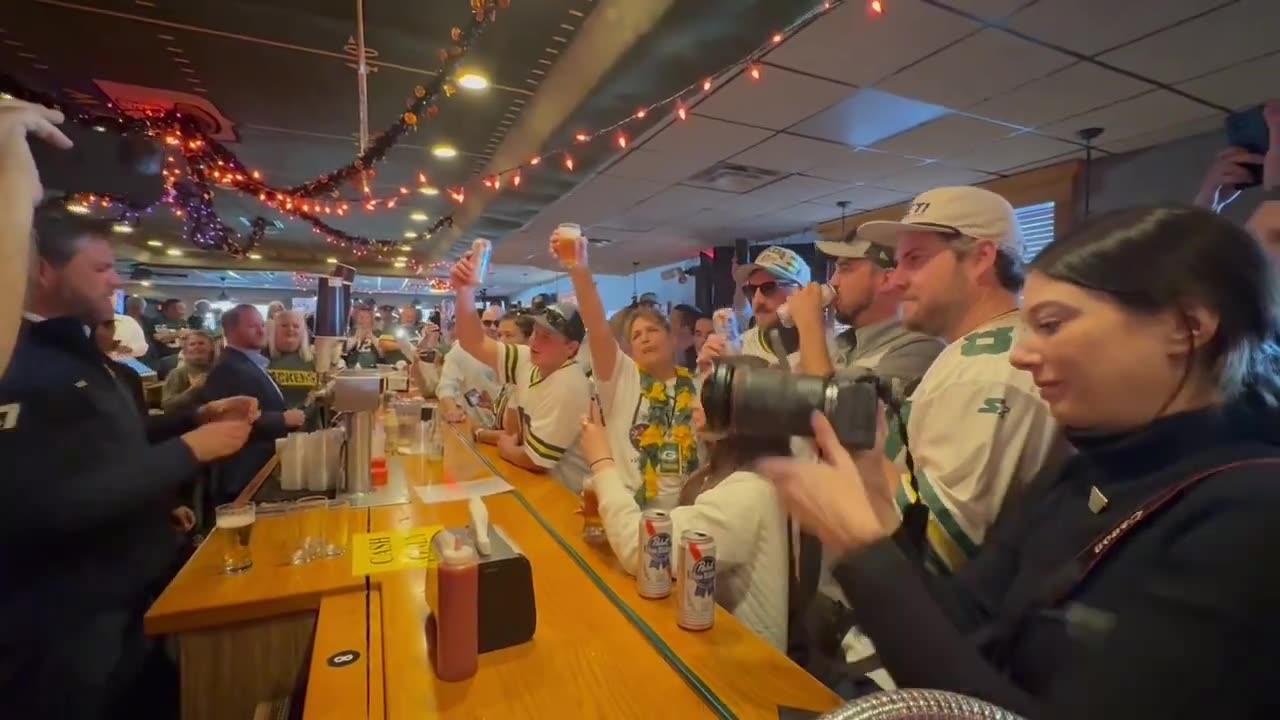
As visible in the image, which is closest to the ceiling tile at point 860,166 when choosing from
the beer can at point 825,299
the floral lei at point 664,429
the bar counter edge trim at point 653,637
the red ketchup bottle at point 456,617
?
the beer can at point 825,299

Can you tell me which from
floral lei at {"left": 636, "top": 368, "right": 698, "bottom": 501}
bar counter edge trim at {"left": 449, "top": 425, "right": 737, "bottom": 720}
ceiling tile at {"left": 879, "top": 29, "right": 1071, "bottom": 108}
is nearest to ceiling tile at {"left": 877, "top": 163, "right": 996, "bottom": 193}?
ceiling tile at {"left": 879, "top": 29, "right": 1071, "bottom": 108}

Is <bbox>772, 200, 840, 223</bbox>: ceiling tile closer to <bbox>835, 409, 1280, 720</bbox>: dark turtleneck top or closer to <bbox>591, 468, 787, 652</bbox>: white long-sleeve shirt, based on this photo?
<bbox>591, 468, 787, 652</bbox>: white long-sleeve shirt

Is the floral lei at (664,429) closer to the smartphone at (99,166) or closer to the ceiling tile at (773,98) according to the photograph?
the smartphone at (99,166)

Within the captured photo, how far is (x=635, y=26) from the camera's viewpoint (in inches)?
99.2

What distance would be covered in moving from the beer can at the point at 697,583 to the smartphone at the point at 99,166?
136 cm

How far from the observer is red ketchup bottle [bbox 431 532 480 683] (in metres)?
0.91

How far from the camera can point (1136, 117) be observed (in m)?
3.26

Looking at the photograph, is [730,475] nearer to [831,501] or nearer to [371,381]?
[831,501]

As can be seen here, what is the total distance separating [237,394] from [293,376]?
3.26 ft

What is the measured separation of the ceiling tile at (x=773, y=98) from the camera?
286 cm

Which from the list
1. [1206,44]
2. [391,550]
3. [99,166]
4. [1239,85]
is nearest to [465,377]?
[99,166]

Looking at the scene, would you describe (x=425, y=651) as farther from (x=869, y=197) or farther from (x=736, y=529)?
(x=869, y=197)

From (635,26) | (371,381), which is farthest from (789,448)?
(635,26)

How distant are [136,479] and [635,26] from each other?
7.41 ft
